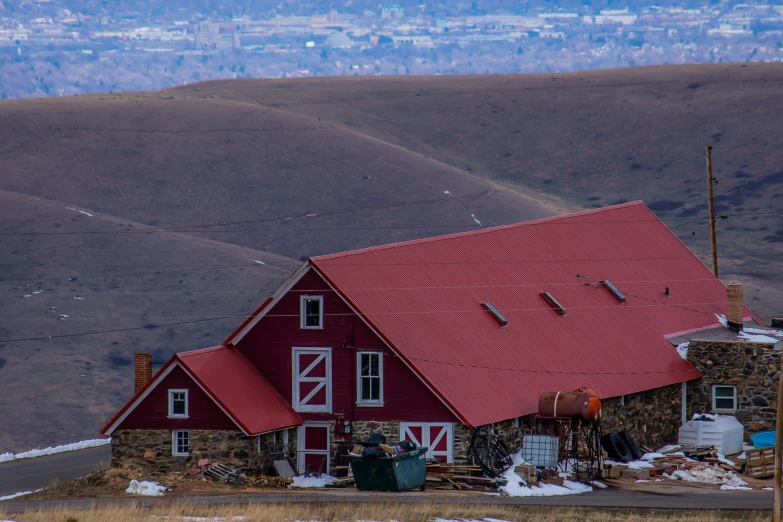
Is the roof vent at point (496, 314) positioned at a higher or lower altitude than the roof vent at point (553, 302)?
lower

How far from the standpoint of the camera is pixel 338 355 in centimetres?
4628

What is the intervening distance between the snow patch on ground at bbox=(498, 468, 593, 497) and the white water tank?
8398mm

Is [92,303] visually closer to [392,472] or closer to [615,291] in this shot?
[615,291]

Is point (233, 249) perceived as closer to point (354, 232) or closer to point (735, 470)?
point (354, 232)

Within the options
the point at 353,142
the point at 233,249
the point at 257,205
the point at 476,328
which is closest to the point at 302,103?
the point at 353,142

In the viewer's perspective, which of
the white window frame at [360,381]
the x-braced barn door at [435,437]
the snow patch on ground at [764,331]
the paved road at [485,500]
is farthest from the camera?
the snow patch on ground at [764,331]

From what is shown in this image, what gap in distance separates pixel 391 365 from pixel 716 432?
12432 millimetres

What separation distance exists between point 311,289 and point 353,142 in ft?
303

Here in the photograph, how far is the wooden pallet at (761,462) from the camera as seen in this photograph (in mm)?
46344

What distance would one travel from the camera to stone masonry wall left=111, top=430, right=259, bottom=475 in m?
44.5

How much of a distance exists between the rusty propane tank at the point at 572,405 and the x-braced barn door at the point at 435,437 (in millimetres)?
3053

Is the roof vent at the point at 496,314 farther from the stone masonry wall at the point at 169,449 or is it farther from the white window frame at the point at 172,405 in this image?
the white window frame at the point at 172,405

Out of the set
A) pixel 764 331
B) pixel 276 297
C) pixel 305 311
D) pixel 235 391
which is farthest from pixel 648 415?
pixel 235 391

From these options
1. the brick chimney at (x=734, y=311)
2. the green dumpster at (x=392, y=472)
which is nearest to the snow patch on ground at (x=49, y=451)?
the green dumpster at (x=392, y=472)
